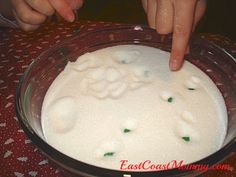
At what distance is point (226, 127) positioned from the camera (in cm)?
77

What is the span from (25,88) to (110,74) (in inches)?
8.5

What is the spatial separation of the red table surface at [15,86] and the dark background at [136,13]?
77 cm

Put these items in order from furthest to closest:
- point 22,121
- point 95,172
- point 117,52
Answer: point 117,52 < point 22,121 < point 95,172

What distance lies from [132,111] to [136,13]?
1377 mm

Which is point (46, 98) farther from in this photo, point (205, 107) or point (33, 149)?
point (205, 107)

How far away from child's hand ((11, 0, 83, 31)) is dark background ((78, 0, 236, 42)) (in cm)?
90

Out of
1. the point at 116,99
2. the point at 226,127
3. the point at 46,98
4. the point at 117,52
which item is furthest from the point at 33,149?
the point at 226,127

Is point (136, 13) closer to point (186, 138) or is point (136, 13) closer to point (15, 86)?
point (15, 86)

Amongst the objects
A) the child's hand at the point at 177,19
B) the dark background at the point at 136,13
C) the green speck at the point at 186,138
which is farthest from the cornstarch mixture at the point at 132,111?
the dark background at the point at 136,13

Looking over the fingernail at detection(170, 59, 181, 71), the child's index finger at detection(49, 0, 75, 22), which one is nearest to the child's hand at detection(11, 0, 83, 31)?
the child's index finger at detection(49, 0, 75, 22)

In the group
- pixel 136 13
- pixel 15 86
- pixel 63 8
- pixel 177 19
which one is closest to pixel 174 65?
pixel 177 19

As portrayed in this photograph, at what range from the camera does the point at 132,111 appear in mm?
764

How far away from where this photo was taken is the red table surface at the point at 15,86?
80cm

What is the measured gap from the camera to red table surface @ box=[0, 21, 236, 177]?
2.63ft
